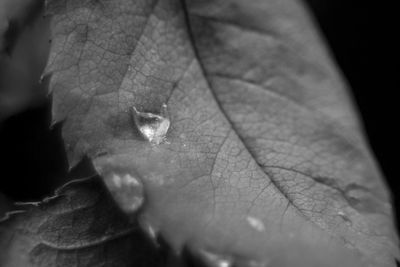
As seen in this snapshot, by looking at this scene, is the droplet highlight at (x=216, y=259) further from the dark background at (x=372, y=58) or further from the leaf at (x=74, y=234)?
the dark background at (x=372, y=58)

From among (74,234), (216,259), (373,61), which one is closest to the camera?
(216,259)

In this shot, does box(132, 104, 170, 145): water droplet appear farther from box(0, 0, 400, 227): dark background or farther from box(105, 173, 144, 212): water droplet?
box(0, 0, 400, 227): dark background

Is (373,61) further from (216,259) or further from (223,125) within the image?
(216,259)

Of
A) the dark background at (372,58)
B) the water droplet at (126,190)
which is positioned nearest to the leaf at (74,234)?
the water droplet at (126,190)

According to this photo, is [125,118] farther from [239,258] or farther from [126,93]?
[239,258]

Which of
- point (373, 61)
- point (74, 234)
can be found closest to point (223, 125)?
point (74, 234)

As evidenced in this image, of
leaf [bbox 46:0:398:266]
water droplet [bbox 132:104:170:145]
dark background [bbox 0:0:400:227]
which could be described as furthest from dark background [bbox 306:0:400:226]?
water droplet [bbox 132:104:170:145]
